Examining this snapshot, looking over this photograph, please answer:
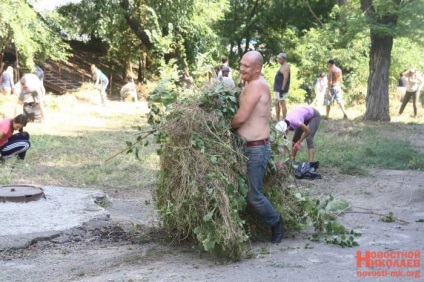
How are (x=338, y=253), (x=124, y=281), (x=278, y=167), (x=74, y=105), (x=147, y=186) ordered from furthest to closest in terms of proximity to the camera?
(x=74, y=105) < (x=147, y=186) < (x=278, y=167) < (x=338, y=253) < (x=124, y=281)

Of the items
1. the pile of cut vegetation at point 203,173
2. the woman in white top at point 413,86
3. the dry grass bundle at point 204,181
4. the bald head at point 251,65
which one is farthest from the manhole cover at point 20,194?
the woman in white top at point 413,86

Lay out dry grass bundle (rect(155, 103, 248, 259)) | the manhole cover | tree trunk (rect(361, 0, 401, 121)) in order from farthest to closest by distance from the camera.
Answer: tree trunk (rect(361, 0, 401, 121))
the manhole cover
dry grass bundle (rect(155, 103, 248, 259))

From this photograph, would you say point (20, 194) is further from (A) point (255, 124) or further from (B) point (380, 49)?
(B) point (380, 49)

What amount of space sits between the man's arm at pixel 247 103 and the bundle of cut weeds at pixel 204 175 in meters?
0.11

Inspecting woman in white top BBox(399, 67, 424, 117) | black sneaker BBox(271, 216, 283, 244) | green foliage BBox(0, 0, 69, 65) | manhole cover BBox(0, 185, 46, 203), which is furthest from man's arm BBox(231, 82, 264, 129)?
green foliage BBox(0, 0, 69, 65)

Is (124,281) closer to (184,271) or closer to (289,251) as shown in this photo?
(184,271)

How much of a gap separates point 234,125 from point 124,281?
1740mm

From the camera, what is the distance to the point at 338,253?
4848 millimetres

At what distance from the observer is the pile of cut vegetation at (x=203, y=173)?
4754 millimetres

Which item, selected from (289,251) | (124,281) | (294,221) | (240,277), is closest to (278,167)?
(294,221)

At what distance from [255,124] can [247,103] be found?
8.8 inches

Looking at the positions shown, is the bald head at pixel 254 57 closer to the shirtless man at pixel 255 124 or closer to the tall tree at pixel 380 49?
the shirtless man at pixel 255 124

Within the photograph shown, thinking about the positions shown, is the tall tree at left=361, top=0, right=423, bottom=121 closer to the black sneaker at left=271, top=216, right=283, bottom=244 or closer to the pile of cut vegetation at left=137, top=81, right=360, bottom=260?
the pile of cut vegetation at left=137, top=81, right=360, bottom=260

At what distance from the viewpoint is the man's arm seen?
196 inches
